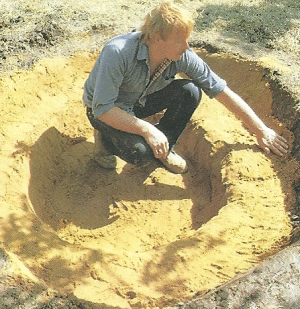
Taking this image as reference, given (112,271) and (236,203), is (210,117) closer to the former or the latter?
(236,203)

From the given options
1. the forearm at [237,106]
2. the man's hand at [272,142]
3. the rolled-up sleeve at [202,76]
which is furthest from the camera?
the man's hand at [272,142]

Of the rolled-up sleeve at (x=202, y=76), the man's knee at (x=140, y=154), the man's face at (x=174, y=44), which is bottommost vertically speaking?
the man's knee at (x=140, y=154)

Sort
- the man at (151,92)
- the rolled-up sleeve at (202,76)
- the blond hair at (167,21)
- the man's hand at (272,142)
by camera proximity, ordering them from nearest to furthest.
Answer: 1. the blond hair at (167,21)
2. the man at (151,92)
3. the rolled-up sleeve at (202,76)
4. the man's hand at (272,142)

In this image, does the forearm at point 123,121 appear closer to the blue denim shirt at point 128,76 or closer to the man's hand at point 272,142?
the blue denim shirt at point 128,76

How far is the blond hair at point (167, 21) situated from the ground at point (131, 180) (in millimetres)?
1303

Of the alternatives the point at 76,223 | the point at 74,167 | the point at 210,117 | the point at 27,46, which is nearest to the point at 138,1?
the point at 27,46

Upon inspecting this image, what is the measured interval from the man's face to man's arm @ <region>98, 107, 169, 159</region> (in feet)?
1.62

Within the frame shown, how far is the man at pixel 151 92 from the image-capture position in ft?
8.61

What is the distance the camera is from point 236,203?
124 inches

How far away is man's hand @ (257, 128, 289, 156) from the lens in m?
3.34

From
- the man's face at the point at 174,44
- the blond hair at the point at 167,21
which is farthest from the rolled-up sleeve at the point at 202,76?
Result: the blond hair at the point at 167,21

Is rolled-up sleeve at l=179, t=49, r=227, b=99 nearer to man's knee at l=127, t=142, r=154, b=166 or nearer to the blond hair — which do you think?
the blond hair

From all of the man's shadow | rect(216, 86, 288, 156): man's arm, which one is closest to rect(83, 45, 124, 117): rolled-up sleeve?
rect(216, 86, 288, 156): man's arm

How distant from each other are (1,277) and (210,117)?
7.48 feet
